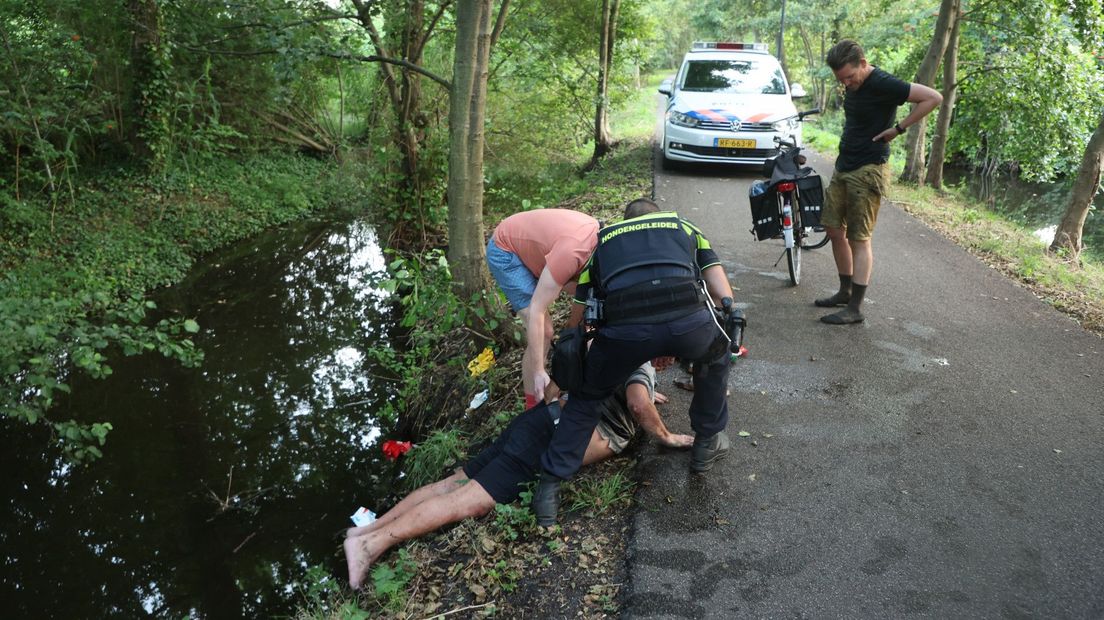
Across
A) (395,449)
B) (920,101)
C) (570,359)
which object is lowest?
(395,449)

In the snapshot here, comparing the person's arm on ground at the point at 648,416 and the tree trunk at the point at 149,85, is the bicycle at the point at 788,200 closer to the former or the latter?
the person's arm on ground at the point at 648,416

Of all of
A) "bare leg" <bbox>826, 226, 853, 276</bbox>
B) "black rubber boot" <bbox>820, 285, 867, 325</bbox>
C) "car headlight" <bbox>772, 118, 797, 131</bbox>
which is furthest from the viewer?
"car headlight" <bbox>772, 118, 797, 131</bbox>

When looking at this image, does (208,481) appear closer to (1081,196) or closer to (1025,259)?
(1025,259)

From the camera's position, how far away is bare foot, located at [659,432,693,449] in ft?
13.9

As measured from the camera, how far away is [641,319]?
3.34m

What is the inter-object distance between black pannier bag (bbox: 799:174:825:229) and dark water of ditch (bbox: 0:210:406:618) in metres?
4.24

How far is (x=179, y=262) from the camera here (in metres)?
11.5

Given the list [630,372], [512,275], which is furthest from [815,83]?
[630,372]

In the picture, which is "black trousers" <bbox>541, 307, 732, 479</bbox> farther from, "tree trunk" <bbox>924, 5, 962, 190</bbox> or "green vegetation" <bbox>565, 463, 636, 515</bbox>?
"tree trunk" <bbox>924, 5, 962, 190</bbox>

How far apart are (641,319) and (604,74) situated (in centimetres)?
1274

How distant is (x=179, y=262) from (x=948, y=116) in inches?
501

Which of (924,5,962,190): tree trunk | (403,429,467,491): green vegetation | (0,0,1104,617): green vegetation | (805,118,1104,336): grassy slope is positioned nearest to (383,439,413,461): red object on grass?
(0,0,1104,617): green vegetation

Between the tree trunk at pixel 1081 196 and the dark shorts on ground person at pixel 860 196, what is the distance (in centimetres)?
427

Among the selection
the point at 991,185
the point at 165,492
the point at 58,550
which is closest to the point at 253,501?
the point at 165,492
